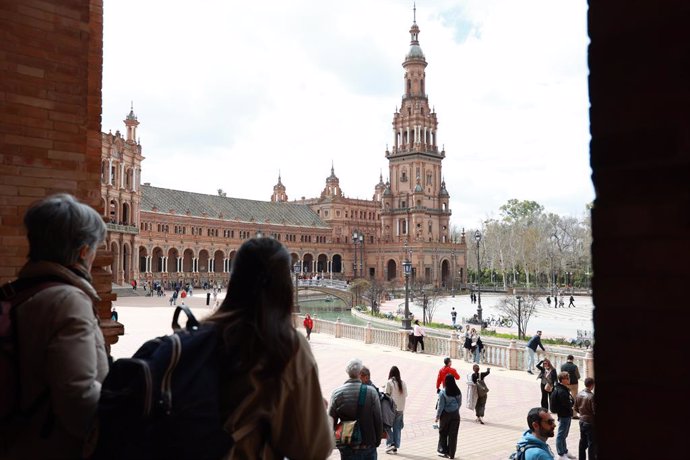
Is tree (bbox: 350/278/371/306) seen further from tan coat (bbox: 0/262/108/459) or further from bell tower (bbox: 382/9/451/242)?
tan coat (bbox: 0/262/108/459)

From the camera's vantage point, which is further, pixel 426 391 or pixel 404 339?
pixel 404 339

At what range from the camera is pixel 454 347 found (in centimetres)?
2211

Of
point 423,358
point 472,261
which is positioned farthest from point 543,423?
point 472,261

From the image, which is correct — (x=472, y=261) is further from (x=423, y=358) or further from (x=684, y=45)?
(x=684, y=45)

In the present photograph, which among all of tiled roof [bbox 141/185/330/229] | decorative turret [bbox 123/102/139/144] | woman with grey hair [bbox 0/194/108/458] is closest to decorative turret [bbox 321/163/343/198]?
tiled roof [bbox 141/185/330/229]

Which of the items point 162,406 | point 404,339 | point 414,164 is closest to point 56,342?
point 162,406

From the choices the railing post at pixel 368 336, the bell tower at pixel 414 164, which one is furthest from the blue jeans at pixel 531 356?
the bell tower at pixel 414 164

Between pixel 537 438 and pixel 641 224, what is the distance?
449cm

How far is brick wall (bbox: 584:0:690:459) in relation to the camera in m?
1.56

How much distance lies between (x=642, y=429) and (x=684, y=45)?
101 centimetres

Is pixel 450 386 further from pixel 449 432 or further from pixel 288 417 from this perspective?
pixel 288 417

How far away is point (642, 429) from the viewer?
1596 millimetres

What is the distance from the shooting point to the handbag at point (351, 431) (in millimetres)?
5820

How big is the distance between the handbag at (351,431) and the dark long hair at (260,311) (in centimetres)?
386
